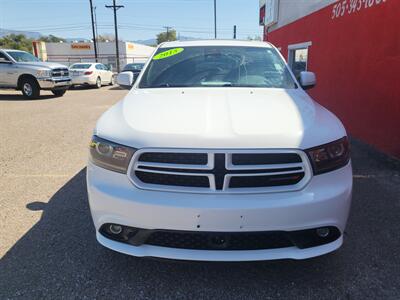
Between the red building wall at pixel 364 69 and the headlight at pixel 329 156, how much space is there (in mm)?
3346

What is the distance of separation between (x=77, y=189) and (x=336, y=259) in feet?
9.61

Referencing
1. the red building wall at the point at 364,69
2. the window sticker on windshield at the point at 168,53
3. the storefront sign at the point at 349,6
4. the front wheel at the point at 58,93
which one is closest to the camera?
the window sticker on windshield at the point at 168,53

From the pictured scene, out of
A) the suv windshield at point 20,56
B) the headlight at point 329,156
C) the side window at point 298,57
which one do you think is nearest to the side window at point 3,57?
the suv windshield at point 20,56

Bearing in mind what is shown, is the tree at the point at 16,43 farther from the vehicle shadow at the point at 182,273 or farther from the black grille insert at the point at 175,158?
the black grille insert at the point at 175,158

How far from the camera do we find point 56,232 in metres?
3.25

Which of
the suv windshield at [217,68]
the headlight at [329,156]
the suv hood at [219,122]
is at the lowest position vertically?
the headlight at [329,156]

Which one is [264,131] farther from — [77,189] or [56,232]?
[77,189]

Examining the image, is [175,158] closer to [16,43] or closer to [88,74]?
[88,74]

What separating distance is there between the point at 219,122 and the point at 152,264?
121 centimetres

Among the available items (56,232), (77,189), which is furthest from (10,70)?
(56,232)

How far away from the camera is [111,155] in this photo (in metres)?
2.35

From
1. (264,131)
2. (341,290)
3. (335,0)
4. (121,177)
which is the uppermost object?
(335,0)

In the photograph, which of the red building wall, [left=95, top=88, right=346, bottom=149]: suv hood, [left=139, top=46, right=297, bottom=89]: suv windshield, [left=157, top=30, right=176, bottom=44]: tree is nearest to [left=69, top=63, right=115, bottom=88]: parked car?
the red building wall

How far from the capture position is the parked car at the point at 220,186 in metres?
2.17
